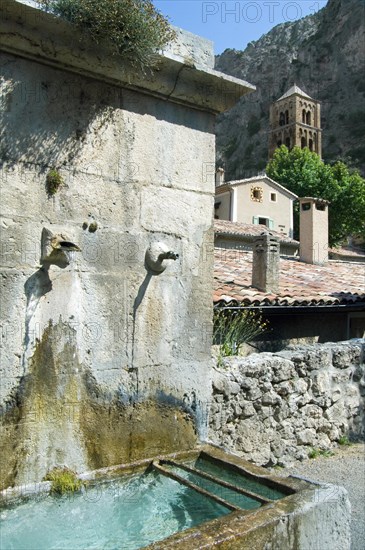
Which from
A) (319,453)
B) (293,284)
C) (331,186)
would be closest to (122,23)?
(319,453)

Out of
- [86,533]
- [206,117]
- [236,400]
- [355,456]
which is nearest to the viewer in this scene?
[86,533]

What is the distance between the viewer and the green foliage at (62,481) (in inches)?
93.6

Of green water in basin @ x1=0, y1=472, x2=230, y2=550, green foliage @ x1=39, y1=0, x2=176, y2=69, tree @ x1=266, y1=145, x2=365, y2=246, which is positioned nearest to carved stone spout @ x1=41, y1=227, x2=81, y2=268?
green foliage @ x1=39, y1=0, x2=176, y2=69

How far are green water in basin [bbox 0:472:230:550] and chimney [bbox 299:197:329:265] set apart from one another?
41.6 feet

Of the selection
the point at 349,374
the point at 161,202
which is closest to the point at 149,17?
the point at 161,202

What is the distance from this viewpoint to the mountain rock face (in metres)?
59.8

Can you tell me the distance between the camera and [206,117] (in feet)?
10.0

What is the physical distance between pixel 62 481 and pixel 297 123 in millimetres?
57382

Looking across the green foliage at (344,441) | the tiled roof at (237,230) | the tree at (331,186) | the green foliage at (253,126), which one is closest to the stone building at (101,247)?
the green foliage at (344,441)

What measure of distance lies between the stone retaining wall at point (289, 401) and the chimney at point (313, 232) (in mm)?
8966

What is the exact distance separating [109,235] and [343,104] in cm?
6765

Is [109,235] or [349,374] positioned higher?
[109,235]

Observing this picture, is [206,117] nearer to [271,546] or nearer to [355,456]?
[271,546]

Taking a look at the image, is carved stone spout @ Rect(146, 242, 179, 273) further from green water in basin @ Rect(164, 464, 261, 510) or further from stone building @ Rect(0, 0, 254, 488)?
green water in basin @ Rect(164, 464, 261, 510)
